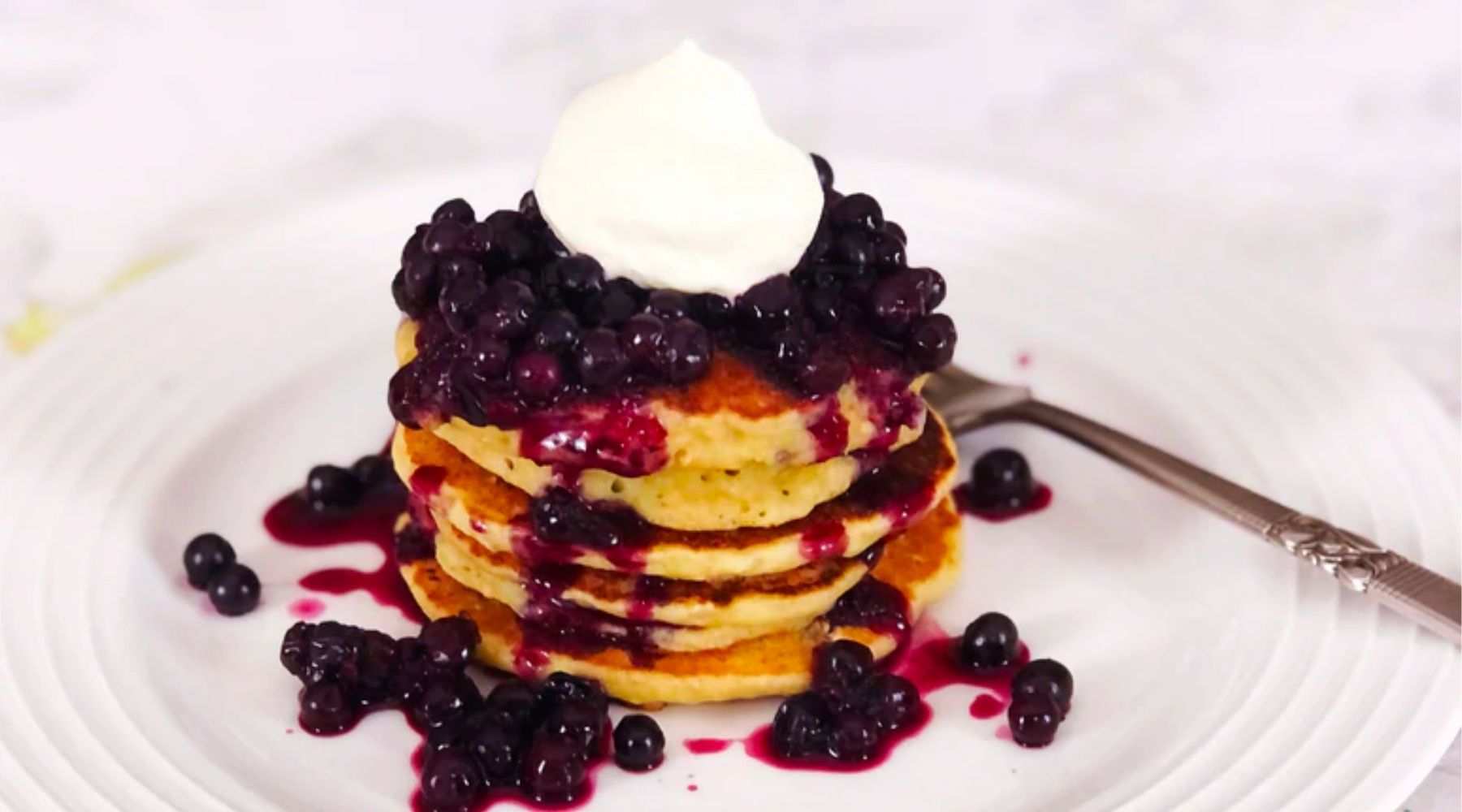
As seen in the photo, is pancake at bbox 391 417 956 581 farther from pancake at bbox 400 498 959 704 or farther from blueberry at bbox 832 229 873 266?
blueberry at bbox 832 229 873 266

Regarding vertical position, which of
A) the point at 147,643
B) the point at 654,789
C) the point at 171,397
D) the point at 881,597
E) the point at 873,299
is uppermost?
the point at 873,299

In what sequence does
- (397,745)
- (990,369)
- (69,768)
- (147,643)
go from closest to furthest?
(69,768), (397,745), (147,643), (990,369)

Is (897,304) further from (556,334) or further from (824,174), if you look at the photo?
(556,334)

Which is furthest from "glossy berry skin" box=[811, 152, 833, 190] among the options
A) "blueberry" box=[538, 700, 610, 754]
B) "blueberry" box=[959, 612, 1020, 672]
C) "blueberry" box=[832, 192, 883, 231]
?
"blueberry" box=[538, 700, 610, 754]

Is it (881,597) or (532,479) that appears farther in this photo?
(881,597)

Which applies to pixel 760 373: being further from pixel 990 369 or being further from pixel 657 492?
pixel 990 369

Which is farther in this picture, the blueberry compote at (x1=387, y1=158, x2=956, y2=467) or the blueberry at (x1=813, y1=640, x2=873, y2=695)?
the blueberry at (x1=813, y1=640, x2=873, y2=695)

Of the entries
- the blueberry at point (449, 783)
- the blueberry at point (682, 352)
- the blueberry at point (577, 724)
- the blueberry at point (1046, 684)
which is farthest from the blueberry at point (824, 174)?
the blueberry at point (449, 783)

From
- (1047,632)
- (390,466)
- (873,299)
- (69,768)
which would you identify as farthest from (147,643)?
(1047,632)
